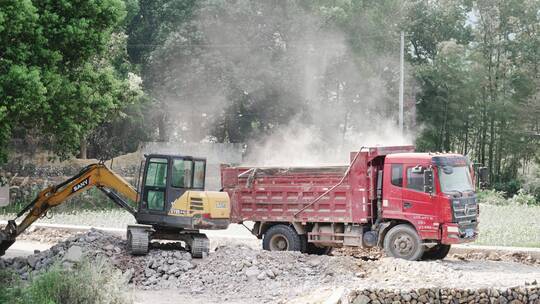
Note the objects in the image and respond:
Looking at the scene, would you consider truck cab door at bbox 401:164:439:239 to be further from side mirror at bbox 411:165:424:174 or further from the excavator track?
the excavator track

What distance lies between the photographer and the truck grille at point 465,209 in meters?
18.0

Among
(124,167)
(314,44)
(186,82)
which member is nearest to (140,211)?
(124,167)

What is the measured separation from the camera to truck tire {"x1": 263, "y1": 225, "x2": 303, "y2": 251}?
65.0ft

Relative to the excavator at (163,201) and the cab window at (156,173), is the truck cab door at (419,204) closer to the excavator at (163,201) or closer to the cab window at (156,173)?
the excavator at (163,201)

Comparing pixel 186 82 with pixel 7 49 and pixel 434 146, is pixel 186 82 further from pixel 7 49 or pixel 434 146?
pixel 7 49

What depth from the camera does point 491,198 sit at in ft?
133

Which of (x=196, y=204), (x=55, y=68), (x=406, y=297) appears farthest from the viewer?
(x=196, y=204)

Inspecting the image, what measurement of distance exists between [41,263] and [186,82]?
2541 centimetres

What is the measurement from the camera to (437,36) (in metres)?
53.0

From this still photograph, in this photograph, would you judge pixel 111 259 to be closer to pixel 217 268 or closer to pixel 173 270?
pixel 173 270

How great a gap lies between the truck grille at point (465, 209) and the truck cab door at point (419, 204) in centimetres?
42

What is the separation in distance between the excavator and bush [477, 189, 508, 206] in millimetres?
23119

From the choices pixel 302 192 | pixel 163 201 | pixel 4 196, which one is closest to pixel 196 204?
pixel 163 201

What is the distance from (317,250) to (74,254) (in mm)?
6171
